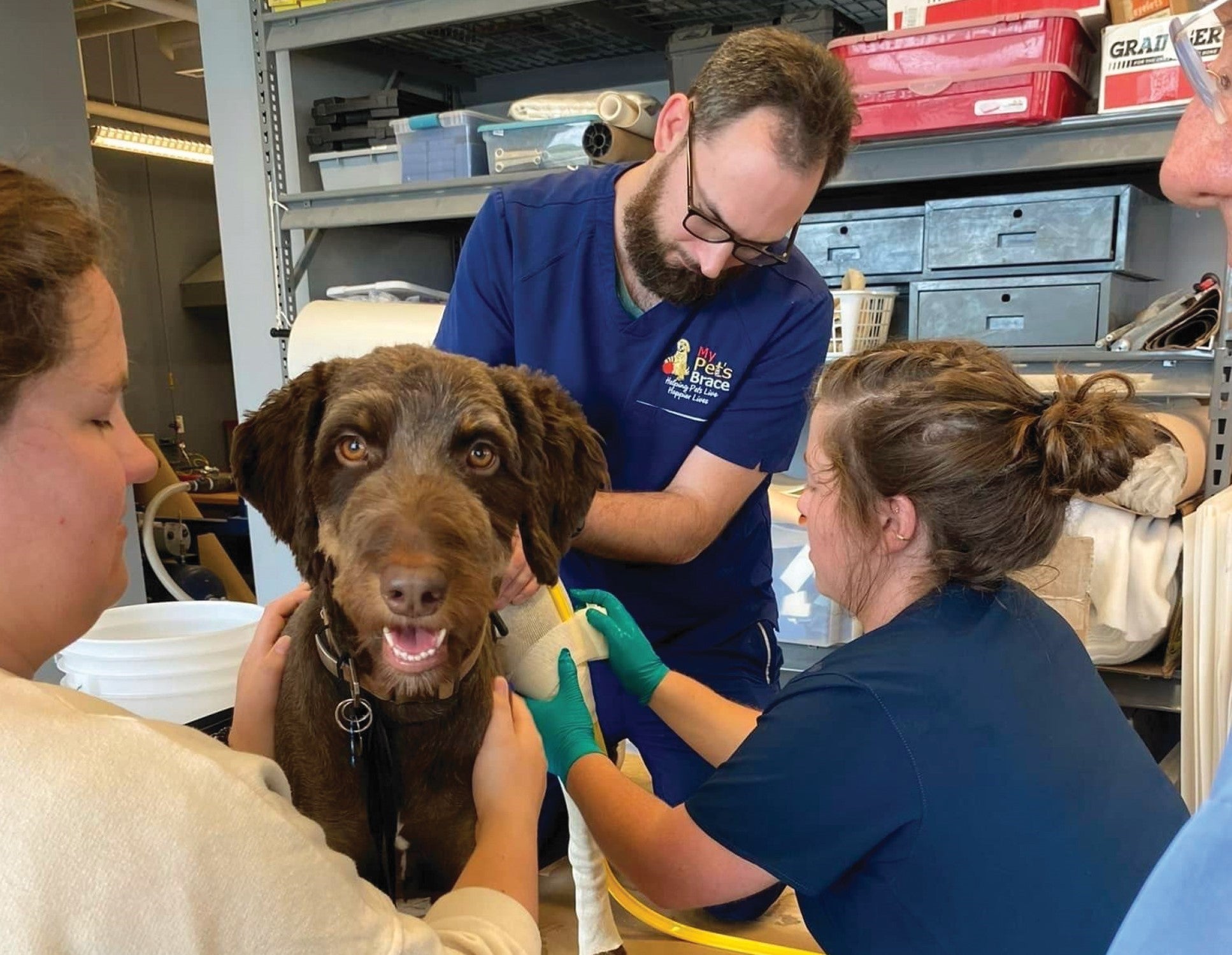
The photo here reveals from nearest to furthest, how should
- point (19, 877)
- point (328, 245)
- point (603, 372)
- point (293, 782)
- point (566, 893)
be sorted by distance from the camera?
point (19, 877) < point (293, 782) < point (566, 893) < point (603, 372) < point (328, 245)

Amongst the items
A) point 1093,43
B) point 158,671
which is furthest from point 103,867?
point 1093,43

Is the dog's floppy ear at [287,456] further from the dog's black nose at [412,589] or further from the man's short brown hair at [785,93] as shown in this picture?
the man's short brown hair at [785,93]

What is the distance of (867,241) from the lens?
98.0 inches

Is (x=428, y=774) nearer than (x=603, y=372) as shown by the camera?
Yes

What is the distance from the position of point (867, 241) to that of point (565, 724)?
5.30 ft

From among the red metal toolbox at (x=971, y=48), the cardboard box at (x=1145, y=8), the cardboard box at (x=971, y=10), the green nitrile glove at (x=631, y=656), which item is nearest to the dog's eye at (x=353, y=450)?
the green nitrile glove at (x=631, y=656)

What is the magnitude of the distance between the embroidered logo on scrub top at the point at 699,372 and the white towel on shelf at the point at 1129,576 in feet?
2.79

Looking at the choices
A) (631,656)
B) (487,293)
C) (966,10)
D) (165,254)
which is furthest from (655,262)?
(165,254)

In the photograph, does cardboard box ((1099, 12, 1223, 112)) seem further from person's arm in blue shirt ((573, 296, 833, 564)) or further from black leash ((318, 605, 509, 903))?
black leash ((318, 605, 509, 903))

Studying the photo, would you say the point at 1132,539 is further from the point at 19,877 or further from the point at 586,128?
the point at 19,877

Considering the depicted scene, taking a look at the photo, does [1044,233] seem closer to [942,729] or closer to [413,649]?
[942,729]

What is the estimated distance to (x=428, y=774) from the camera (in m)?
1.32

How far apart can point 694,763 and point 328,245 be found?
2.22 meters

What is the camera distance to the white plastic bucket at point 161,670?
137 cm
